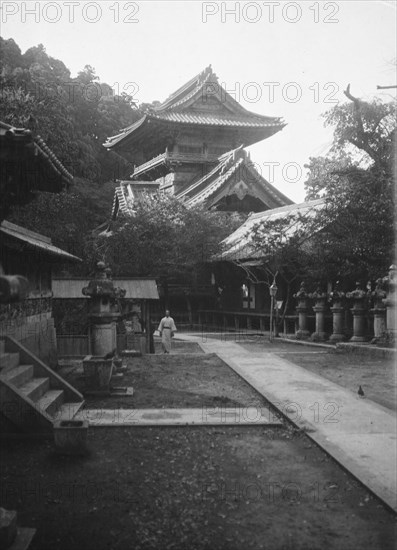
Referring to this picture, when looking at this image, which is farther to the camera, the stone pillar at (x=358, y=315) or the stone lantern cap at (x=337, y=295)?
the stone lantern cap at (x=337, y=295)

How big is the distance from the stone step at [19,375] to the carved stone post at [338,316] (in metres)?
12.6

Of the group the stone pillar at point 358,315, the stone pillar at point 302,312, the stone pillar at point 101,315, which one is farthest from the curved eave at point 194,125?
the stone pillar at point 101,315

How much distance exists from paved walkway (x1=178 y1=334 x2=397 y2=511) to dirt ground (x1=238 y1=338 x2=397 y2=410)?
1.58ft

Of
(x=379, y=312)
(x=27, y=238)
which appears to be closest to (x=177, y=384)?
(x=27, y=238)

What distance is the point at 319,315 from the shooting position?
20.1 meters

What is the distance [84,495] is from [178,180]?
29.4m

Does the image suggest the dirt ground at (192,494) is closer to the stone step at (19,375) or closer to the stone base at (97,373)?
the stone step at (19,375)

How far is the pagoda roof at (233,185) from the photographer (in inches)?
1176

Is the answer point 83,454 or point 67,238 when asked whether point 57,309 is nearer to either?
point 67,238

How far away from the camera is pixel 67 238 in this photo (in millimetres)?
20828

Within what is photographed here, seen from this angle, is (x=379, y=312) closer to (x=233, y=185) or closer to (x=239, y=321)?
(x=239, y=321)

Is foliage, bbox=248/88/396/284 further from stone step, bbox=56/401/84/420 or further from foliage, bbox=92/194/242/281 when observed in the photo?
stone step, bbox=56/401/84/420

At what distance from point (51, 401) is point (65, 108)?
13.3 m

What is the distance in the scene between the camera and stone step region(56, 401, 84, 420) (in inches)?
335
